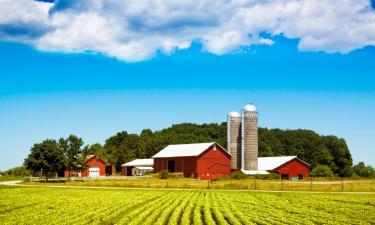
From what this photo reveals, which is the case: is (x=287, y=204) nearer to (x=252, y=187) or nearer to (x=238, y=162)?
(x=252, y=187)

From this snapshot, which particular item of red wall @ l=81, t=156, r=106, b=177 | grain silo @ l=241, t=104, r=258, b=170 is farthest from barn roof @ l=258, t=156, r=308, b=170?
red wall @ l=81, t=156, r=106, b=177

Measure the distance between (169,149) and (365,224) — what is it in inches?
2805

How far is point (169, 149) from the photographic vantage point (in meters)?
93.6

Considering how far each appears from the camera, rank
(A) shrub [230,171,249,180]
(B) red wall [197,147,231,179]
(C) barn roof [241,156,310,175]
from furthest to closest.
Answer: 1. (C) barn roof [241,156,310,175]
2. (B) red wall [197,147,231,179]
3. (A) shrub [230,171,249,180]

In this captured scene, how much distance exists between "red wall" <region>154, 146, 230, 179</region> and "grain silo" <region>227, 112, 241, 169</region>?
2.46 metres

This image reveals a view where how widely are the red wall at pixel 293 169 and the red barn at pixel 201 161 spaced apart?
364 inches

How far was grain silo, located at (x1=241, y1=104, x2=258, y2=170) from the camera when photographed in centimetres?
8600

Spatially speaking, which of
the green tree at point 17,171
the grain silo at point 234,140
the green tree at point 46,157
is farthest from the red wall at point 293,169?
the green tree at point 17,171

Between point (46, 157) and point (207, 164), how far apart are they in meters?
26.2

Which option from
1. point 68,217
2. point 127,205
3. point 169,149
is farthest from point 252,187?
point 169,149

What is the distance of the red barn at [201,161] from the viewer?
82625 mm

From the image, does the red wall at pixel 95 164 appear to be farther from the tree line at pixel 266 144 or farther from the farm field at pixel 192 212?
the farm field at pixel 192 212

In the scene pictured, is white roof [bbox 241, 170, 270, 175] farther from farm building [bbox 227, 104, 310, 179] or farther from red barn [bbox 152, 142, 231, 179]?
red barn [bbox 152, 142, 231, 179]

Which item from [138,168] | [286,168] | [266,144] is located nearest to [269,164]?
[286,168]
